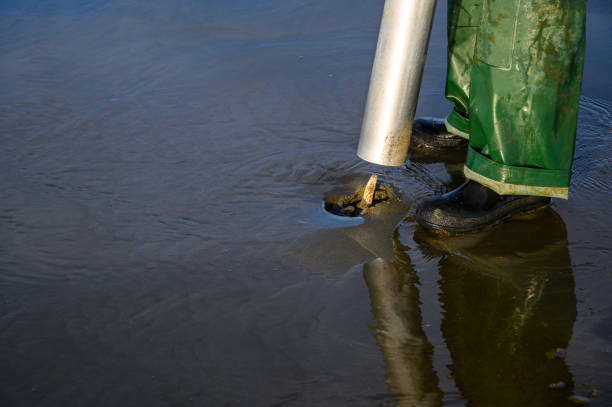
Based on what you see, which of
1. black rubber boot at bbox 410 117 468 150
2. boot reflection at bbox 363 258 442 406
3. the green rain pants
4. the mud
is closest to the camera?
boot reflection at bbox 363 258 442 406

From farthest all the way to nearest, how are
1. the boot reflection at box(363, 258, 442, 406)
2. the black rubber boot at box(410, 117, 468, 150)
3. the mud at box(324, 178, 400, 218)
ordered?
the black rubber boot at box(410, 117, 468, 150), the mud at box(324, 178, 400, 218), the boot reflection at box(363, 258, 442, 406)

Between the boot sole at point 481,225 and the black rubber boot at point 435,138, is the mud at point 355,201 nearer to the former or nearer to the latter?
the boot sole at point 481,225

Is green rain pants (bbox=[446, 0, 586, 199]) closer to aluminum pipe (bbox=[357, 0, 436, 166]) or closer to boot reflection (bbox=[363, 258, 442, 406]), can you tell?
aluminum pipe (bbox=[357, 0, 436, 166])

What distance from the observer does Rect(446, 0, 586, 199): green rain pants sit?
58.7 inches

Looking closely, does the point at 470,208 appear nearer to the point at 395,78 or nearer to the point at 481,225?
the point at 481,225

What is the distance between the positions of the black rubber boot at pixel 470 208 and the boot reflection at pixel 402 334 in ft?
0.63

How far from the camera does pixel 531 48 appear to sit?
1.50 meters

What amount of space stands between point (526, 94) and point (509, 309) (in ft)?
1.83

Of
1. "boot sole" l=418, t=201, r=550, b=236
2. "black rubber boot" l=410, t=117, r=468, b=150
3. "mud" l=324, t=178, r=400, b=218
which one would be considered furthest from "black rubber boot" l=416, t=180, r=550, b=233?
"black rubber boot" l=410, t=117, r=468, b=150

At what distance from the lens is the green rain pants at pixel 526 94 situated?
1492mm

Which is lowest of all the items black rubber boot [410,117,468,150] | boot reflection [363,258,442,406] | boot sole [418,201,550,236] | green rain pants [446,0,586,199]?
boot reflection [363,258,442,406]

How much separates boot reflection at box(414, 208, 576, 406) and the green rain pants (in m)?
0.15

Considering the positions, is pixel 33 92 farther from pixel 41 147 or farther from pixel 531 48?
pixel 531 48

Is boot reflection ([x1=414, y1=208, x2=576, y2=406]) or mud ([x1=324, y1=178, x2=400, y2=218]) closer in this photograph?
boot reflection ([x1=414, y1=208, x2=576, y2=406])
